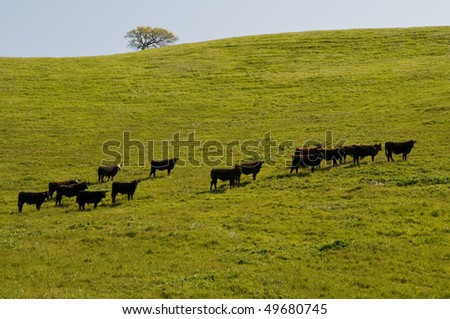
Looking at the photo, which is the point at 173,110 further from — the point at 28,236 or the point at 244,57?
the point at 28,236

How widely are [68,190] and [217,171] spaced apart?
7493mm

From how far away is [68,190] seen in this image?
80.7 feet

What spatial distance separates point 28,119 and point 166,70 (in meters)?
20.6

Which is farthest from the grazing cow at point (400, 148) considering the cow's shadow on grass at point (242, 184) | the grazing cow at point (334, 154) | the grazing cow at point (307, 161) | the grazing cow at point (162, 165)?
the grazing cow at point (162, 165)

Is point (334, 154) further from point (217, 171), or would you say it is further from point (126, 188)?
point (126, 188)

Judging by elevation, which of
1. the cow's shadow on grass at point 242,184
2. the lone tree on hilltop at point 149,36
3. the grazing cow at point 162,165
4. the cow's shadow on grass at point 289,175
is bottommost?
the cow's shadow on grass at point 242,184

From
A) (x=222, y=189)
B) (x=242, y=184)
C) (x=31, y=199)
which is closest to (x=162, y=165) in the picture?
(x=222, y=189)

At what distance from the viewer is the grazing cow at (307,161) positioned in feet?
90.0

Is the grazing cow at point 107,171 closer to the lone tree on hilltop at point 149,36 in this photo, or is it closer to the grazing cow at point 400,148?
the grazing cow at point 400,148

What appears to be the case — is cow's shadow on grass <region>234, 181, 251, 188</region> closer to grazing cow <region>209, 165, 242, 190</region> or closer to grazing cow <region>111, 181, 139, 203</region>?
grazing cow <region>209, 165, 242, 190</region>

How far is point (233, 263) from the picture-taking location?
1462 cm

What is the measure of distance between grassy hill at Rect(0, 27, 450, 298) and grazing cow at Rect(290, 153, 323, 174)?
32.4 inches

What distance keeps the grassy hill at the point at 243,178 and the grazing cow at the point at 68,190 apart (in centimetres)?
53
